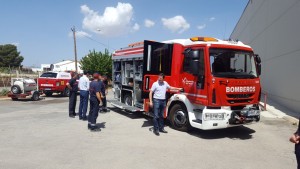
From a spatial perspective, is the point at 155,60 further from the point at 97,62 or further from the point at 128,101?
the point at 97,62

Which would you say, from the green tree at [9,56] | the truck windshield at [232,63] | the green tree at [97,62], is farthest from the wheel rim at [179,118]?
the green tree at [9,56]

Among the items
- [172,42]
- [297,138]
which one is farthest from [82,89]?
[297,138]

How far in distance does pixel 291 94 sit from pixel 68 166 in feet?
39.9

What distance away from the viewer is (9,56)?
9575 centimetres

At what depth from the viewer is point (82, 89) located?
10.5 m

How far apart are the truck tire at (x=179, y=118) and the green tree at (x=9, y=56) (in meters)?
97.8

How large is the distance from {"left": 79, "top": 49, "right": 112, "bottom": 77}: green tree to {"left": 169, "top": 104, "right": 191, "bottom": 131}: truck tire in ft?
89.1

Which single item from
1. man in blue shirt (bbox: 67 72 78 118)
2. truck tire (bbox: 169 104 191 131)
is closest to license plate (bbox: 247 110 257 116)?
truck tire (bbox: 169 104 191 131)

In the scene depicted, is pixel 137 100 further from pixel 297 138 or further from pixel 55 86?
pixel 55 86

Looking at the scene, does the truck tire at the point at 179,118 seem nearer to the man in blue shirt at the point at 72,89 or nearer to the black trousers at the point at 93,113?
the black trousers at the point at 93,113

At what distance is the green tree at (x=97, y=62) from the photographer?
35344 mm

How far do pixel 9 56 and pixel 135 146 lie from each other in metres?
101

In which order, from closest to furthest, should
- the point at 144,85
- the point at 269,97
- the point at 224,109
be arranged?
the point at 224,109 < the point at 144,85 < the point at 269,97

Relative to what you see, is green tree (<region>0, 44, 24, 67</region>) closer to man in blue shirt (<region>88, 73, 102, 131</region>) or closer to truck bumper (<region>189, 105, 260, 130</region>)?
man in blue shirt (<region>88, 73, 102, 131</region>)
